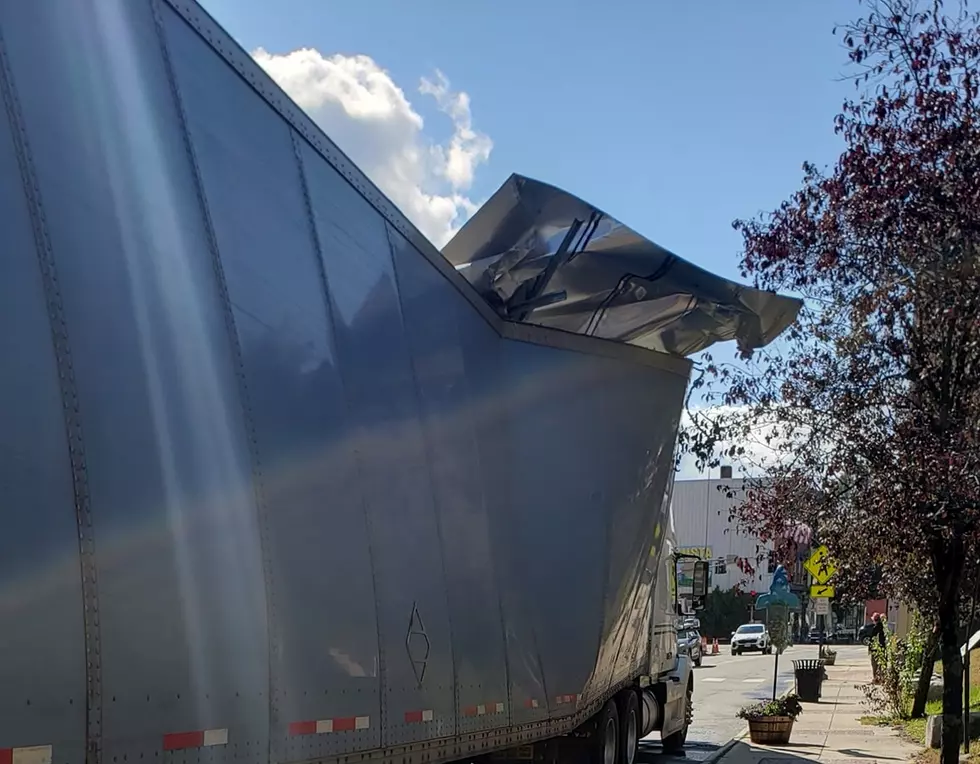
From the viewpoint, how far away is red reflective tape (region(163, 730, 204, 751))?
3.33 metres

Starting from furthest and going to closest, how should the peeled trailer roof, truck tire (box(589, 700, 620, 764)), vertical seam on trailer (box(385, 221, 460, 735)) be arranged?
truck tire (box(589, 700, 620, 764)) < the peeled trailer roof < vertical seam on trailer (box(385, 221, 460, 735))

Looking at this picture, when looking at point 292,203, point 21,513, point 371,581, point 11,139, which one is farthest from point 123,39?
point 371,581

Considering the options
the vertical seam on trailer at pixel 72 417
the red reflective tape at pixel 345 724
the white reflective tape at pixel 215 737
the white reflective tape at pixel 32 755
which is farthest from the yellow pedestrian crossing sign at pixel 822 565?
the white reflective tape at pixel 32 755

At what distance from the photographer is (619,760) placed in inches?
417

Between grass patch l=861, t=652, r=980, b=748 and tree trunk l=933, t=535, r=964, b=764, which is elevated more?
tree trunk l=933, t=535, r=964, b=764

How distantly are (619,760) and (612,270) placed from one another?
5340 mm

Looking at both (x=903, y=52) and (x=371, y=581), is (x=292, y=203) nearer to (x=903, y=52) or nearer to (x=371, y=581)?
(x=371, y=581)

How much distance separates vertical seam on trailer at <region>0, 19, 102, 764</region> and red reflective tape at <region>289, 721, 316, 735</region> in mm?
1115

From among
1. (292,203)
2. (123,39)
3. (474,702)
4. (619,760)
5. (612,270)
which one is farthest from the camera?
(619,760)

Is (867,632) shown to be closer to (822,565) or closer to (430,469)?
(822,565)

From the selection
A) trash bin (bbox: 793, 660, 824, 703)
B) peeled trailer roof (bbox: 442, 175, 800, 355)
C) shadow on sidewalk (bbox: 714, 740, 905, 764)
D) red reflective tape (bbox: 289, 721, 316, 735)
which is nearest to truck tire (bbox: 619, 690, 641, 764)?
shadow on sidewalk (bbox: 714, 740, 905, 764)

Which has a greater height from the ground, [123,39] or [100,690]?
[123,39]

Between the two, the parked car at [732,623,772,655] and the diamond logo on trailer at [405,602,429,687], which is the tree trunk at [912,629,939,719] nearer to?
the diamond logo on trailer at [405,602,429,687]

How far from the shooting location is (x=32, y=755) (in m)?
2.81
